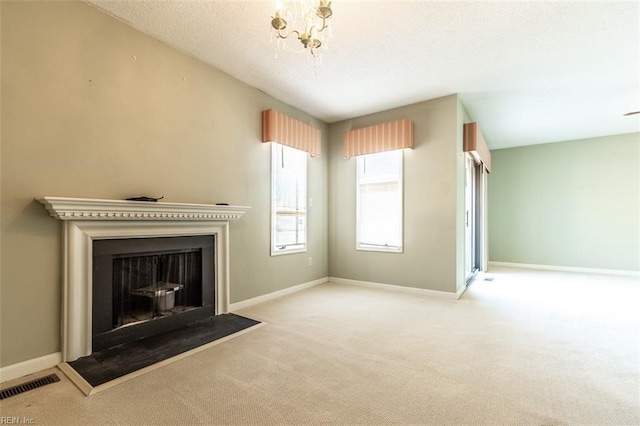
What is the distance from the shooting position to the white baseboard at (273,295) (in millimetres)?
3406

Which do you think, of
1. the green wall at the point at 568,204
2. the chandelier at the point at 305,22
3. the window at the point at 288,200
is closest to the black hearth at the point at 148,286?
the window at the point at 288,200

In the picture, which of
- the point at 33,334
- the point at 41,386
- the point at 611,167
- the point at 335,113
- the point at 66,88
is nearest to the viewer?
the point at 41,386

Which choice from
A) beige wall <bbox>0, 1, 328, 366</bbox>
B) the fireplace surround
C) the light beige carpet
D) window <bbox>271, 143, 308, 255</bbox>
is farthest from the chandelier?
the light beige carpet

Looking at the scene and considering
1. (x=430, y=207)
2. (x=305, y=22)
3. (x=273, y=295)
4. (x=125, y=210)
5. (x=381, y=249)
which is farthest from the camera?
(x=381, y=249)

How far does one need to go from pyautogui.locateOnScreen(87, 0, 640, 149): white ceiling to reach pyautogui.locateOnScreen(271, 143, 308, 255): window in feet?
2.58

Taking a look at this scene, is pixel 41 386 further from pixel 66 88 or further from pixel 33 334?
pixel 66 88

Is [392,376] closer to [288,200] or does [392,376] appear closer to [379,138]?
[288,200]

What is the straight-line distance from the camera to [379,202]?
4.57 m

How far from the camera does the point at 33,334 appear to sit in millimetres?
2002

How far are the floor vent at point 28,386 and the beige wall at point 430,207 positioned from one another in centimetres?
366

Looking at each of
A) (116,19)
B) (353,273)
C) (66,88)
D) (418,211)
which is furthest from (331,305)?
(116,19)

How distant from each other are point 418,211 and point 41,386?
4.09 metres

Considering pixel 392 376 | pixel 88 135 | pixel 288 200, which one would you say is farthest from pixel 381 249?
pixel 88 135

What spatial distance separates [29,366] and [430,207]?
424cm
